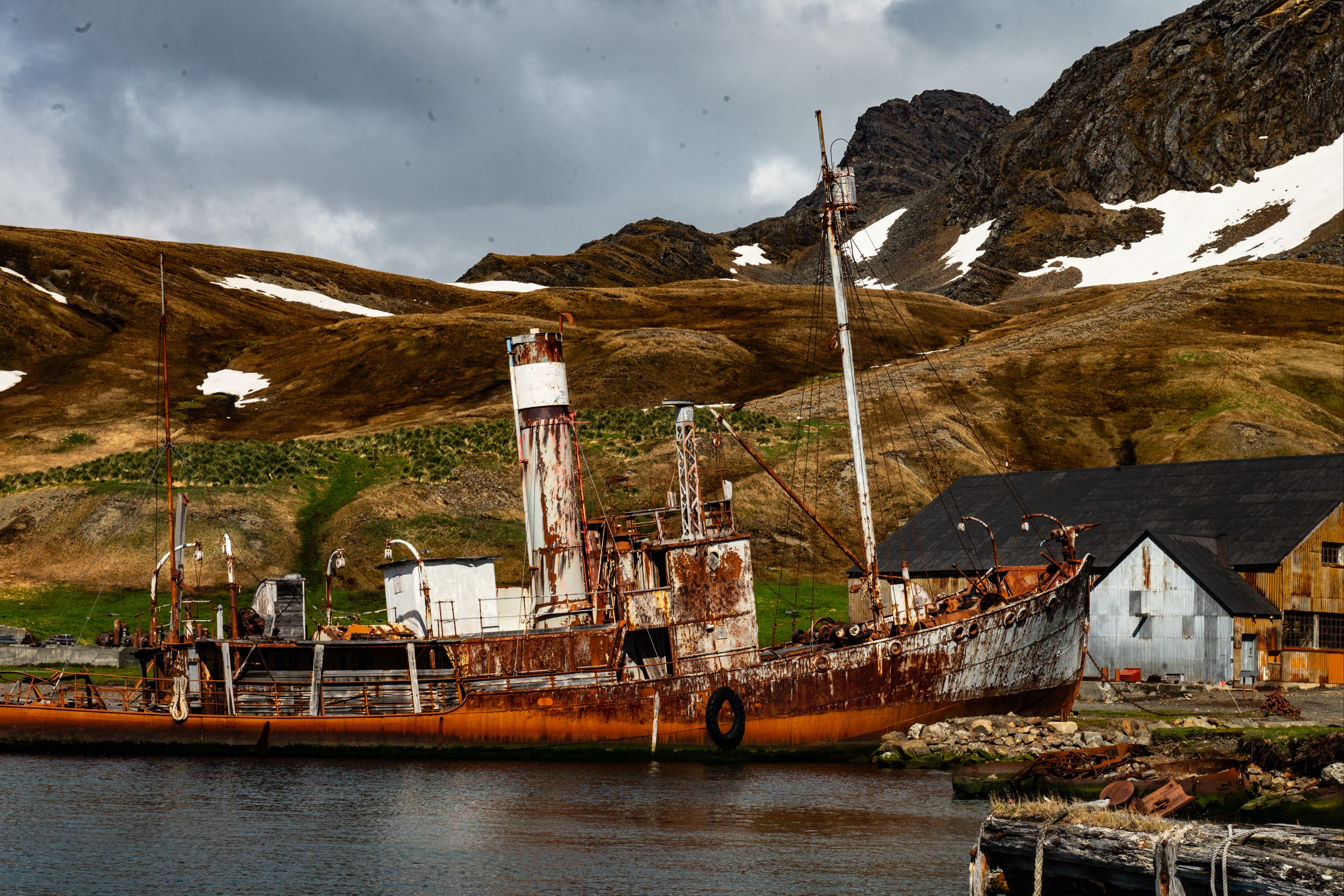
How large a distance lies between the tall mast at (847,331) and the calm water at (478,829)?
691cm

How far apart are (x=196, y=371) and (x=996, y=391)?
7628cm

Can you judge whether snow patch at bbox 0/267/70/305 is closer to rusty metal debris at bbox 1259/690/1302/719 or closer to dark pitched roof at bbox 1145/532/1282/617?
dark pitched roof at bbox 1145/532/1282/617

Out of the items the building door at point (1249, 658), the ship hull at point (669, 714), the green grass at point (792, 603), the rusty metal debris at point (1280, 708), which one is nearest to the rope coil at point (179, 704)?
the ship hull at point (669, 714)

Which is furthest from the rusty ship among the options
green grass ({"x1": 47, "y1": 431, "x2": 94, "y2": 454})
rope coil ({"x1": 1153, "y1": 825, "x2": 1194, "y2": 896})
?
green grass ({"x1": 47, "y1": 431, "x2": 94, "y2": 454})

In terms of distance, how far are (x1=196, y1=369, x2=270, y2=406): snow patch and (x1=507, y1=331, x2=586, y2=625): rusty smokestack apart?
81338 millimetres

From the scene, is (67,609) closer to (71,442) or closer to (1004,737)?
(1004,737)

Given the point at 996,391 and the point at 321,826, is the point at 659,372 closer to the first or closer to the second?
the point at 996,391

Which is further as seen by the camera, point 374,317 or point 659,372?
point 374,317

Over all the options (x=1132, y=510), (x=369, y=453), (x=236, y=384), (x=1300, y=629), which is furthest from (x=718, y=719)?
(x=236, y=384)

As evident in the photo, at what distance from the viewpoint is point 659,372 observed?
385 ft

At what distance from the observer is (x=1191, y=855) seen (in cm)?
1595

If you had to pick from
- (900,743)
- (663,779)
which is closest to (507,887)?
(663,779)

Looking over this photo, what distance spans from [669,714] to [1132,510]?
91.6 feet

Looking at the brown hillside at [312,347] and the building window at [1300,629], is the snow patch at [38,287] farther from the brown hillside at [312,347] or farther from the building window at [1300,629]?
the building window at [1300,629]
